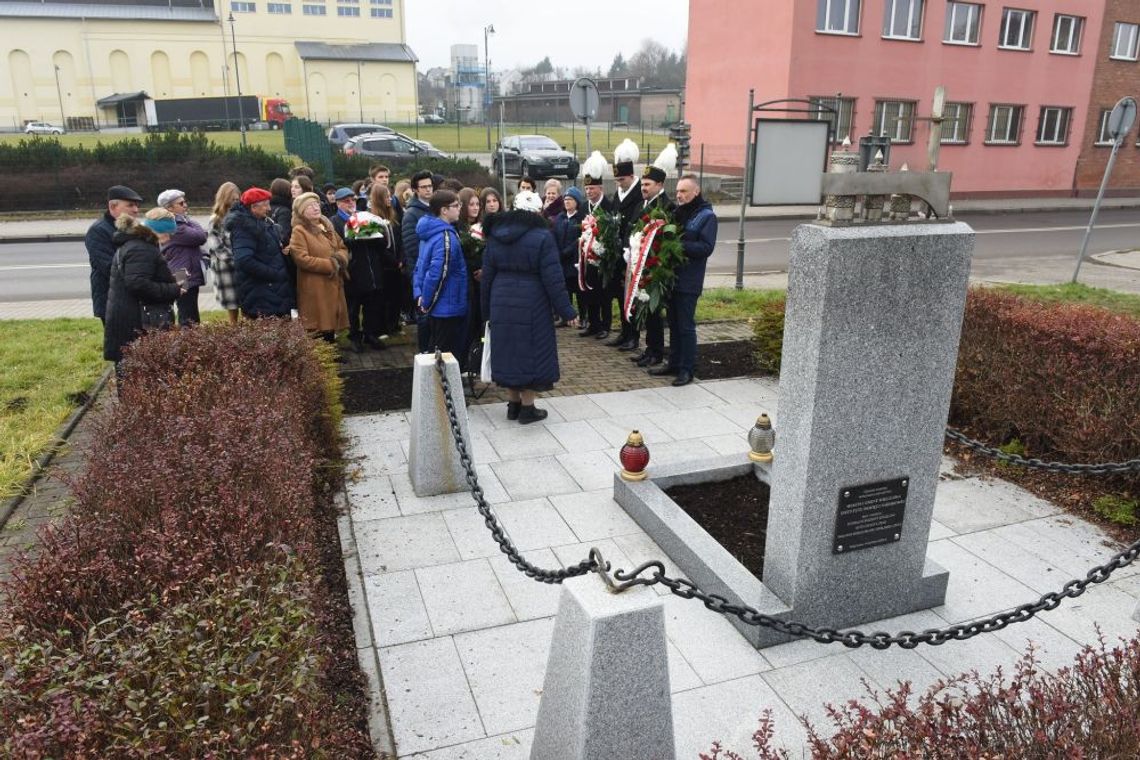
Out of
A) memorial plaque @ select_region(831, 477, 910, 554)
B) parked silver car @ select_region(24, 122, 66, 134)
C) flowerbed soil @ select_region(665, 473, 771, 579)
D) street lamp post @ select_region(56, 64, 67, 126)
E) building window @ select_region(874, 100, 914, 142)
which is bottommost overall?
flowerbed soil @ select_region(665, 473, 771, 579)

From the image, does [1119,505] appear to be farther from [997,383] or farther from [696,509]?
[696,509]

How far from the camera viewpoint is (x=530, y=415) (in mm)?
7723

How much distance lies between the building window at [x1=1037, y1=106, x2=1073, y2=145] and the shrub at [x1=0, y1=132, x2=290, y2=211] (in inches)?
1185

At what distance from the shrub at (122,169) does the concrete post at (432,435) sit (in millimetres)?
24085

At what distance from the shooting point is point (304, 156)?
105 feet

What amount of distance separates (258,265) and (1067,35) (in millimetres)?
36424

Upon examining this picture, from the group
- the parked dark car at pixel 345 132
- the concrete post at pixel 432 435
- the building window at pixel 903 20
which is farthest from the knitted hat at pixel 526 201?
the parked dark car at pixel 345 132

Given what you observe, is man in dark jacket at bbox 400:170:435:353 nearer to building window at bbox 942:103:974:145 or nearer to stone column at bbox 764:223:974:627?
stone column at bbox 764:223:974:627

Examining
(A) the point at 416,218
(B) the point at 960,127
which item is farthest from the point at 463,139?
(A) the point at 416,218

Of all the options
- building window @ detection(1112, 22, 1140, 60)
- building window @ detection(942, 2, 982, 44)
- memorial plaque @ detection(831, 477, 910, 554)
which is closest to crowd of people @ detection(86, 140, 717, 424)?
memorial plaque @ detection(831, 477, 910, 554)

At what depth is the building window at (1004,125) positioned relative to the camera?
32.6 meters

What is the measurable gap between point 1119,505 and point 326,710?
554 cm

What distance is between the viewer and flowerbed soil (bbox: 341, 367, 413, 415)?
26.7 ft

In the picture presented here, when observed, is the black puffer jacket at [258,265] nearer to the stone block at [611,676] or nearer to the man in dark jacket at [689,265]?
the man in dark jacket at [689,265]
